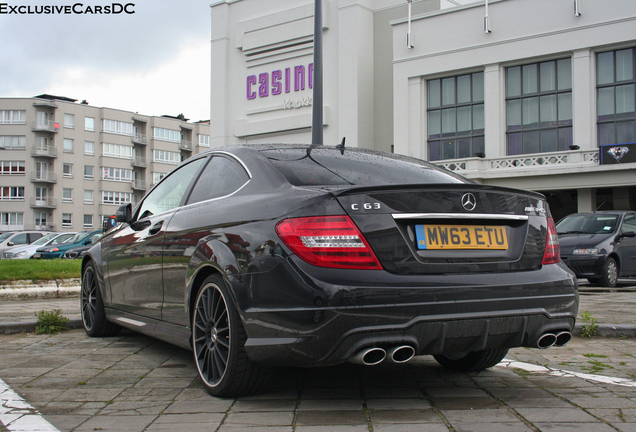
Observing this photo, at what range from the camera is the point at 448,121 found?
3956cm

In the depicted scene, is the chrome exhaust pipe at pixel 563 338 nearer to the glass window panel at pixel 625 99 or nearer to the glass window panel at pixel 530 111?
the glass window panel at pixel 625 99

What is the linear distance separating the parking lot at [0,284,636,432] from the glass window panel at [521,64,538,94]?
3382cm

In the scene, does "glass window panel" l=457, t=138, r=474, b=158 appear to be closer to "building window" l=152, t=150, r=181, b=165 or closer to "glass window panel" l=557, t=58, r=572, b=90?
"glass window panel" l=557, t=58, r=572, b=90

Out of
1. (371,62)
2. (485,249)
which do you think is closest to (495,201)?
(485,249)

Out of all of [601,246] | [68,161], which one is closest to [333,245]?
[601,246]

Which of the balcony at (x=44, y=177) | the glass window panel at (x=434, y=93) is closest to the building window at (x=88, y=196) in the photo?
the balcony at (x=44, y=177)

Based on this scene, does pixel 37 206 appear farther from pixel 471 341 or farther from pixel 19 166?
pixel 471 341

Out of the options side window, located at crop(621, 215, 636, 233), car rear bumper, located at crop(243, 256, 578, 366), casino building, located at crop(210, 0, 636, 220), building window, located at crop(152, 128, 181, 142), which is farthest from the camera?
building window, located at crop(152, 128, 181, 142)

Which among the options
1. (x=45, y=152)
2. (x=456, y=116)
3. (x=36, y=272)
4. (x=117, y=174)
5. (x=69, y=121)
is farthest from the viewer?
(x=117, y=174)

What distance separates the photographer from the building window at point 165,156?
91644 mm

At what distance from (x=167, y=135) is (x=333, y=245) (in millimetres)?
92529

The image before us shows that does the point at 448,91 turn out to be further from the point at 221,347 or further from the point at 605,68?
the point at 221,347

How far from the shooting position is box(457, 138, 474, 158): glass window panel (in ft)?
128

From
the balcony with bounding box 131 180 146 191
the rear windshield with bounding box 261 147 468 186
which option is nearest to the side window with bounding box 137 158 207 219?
the rear windshield with bounding box 261 147 468 186
